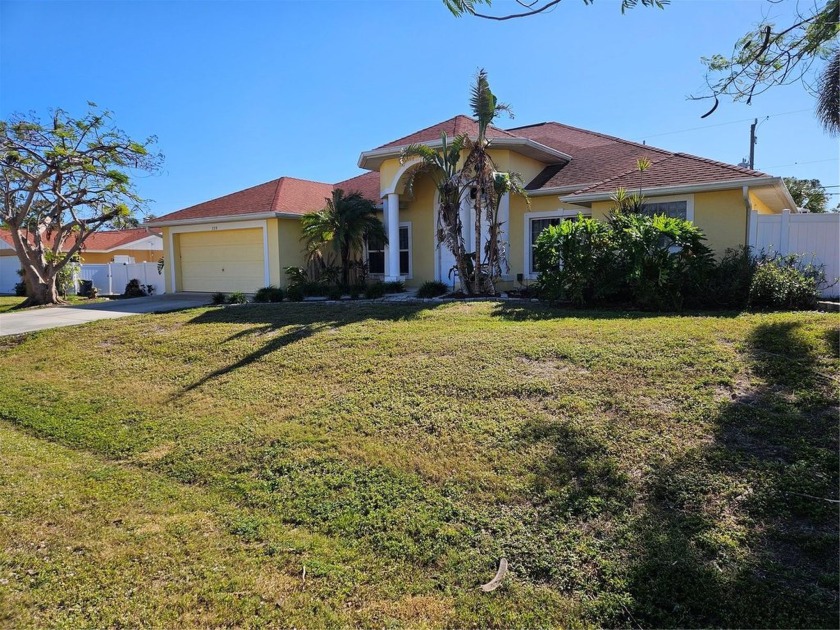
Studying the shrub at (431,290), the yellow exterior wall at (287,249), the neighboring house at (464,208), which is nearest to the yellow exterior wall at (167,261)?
the neighboring house at (464,208)

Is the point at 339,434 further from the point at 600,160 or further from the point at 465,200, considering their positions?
the point at 600,160

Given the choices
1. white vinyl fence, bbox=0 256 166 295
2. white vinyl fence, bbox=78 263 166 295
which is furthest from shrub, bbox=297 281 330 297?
white vinyl fence, bbox=78 263 166 295

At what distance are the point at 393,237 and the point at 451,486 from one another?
13099mm

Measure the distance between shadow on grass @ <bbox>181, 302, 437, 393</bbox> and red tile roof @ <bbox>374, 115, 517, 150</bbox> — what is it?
6168mm

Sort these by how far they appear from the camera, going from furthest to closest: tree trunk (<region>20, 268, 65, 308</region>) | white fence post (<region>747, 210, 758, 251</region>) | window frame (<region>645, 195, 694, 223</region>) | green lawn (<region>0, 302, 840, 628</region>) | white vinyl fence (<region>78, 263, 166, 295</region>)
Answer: white vinyl fence (<region>78, 263, 166, 295</region>) < tree trunk (<region>20, 268, 65, 308</region>) < window frame (<region>645, 195, 694, 223</region>) < white fence post (<region>747, 210, 758, 251</region>) < green lawn (<region>0, 302, 840, 628</region>)

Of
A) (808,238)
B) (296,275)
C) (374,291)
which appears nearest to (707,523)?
(808,238)

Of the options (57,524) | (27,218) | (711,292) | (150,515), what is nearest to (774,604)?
(150,515)

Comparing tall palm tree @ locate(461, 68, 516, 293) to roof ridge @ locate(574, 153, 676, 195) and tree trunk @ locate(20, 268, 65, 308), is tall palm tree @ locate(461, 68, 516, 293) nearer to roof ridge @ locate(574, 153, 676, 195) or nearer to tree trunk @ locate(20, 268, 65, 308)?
roof ridge @ locate(574, 153, 676, 195)

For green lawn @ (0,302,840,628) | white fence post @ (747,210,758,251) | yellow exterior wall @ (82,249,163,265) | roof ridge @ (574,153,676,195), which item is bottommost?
green lawn @ (0,302,840,628)

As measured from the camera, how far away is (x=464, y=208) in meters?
15.8

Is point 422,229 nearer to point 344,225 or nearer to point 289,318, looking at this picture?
point 344,225

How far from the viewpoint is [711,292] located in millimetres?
9820

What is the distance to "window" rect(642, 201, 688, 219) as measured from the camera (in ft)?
42.8

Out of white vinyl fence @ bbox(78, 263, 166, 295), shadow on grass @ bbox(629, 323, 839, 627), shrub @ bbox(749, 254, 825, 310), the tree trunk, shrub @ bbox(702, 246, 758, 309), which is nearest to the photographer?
shadow on grass @ bbox(629, 323, 839, 627)
